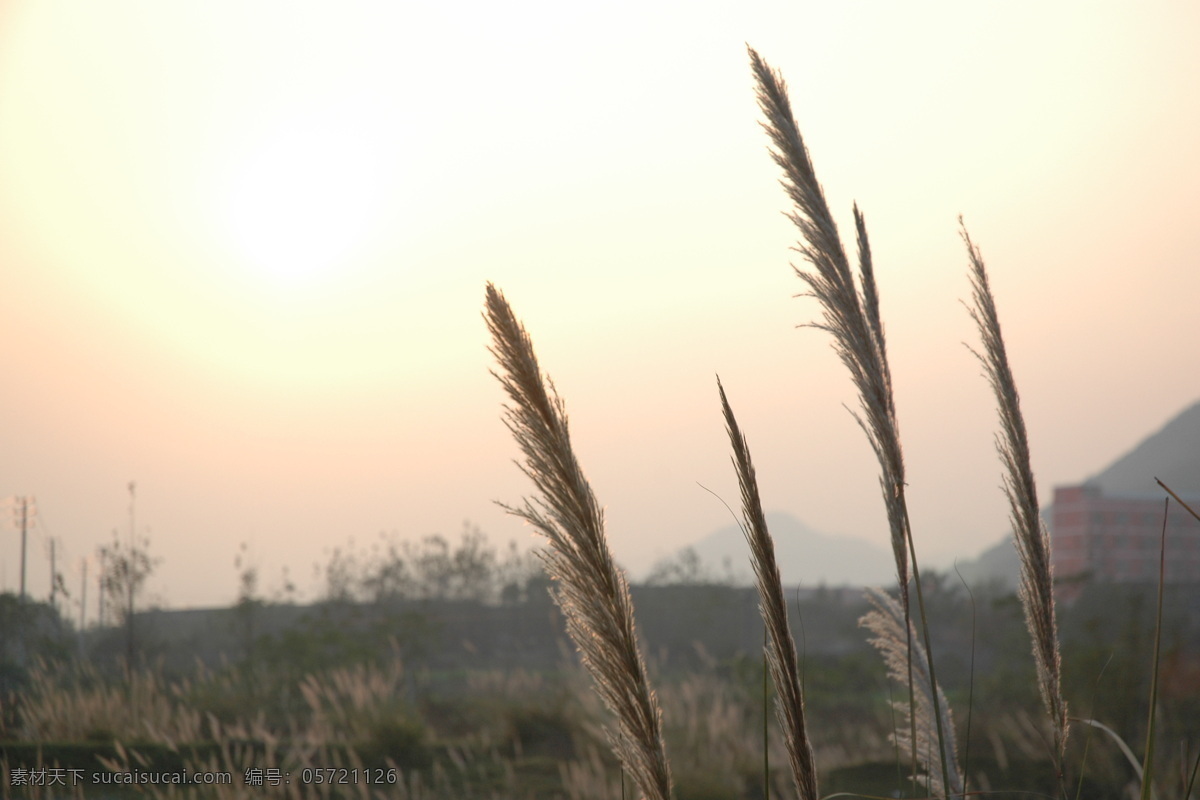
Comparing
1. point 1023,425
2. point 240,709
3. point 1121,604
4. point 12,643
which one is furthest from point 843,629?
point 1023,425

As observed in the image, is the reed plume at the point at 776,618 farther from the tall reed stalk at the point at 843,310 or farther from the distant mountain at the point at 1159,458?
the distant mountain at the point at 1159,458

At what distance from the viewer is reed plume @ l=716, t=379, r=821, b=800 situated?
4.01 feet

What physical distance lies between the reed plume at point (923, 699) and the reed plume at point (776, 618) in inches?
28.8

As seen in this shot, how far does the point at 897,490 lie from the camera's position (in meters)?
1.73

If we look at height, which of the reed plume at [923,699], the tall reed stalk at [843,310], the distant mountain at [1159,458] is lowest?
the reed plume at [923,699]

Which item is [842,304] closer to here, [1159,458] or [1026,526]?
[1026,526]

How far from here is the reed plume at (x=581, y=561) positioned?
1.15 m

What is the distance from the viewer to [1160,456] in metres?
62.7

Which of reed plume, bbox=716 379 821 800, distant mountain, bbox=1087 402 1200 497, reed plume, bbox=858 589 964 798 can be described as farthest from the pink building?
distant mountain, bbox=1087 402 1200 497

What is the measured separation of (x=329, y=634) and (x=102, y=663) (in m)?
2.19

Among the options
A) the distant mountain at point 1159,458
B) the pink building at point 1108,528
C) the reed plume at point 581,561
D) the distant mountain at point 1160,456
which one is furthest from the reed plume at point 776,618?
the distant mountain at point 1160,456

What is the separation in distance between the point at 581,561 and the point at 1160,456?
71.5 m

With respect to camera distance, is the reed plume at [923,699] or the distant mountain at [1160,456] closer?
the reed plume at [923,699]

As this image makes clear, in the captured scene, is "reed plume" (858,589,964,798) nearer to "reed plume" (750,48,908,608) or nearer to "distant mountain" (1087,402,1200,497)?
"reed plume" (750,48,908,608)
